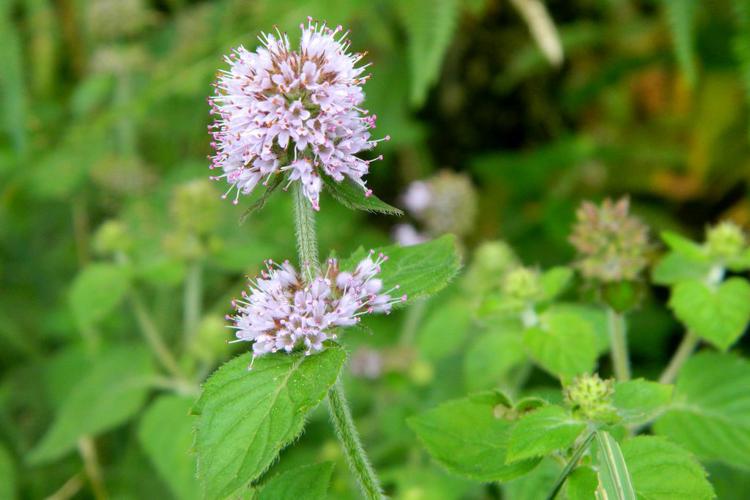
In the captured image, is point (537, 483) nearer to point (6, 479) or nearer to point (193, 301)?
point (193, 301)

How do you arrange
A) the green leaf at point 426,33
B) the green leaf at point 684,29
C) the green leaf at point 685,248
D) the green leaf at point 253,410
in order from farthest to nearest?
the green leaf at point 426,33
the green leaf at point 684,29
the green leaf at point 685,248
the green leaf at point 253,410

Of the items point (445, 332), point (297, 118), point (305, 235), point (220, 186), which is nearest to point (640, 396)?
point (305, 235)

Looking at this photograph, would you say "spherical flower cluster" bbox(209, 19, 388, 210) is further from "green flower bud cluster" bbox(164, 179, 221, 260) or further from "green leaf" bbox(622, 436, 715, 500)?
"green flower bud cluster" bbox(164, 179, 221, 260)

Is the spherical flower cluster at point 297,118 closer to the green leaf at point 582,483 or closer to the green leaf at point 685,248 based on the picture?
the green leaf at point 582,483

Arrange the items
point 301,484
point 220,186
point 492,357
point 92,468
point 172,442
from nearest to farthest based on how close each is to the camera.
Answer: point 301,484 < point 492,357 < point 172,442 < point 92,468 < point 220,186

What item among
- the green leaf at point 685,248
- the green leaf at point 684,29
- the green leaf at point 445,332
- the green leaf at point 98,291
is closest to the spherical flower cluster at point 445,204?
the green leaf at point 445,332

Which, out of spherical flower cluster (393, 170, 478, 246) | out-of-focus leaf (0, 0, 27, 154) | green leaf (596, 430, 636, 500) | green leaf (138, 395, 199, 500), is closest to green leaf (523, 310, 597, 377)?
green leaf (596, 430, 636, 500)
